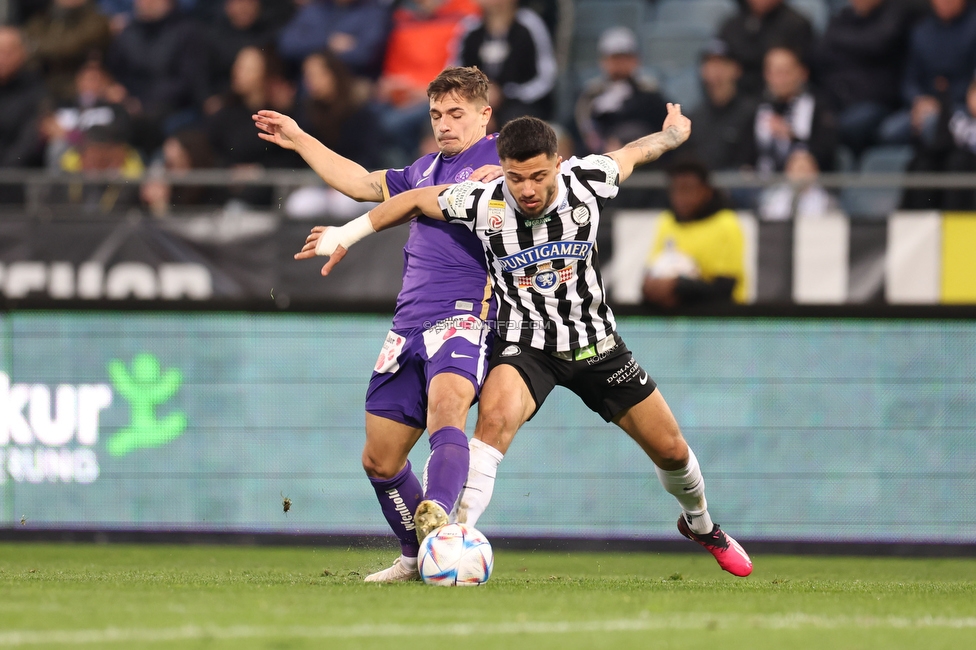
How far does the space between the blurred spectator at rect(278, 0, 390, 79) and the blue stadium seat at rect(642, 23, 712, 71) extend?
2.52 meters

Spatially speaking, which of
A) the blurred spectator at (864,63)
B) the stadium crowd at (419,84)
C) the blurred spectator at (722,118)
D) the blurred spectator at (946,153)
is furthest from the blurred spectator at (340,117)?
the blurred spectator at (946,153)

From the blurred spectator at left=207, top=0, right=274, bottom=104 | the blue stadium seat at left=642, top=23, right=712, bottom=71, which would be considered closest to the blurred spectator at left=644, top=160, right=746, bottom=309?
the blue stadium seat at left=642, top=23, right=712, bottom=71

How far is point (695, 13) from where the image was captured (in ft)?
49.4

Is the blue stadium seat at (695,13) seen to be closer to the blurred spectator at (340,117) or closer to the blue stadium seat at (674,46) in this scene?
the blue stadium seat at (674,46)

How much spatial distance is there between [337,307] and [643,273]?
2.27m

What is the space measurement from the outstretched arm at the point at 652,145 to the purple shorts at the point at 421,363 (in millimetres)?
1010

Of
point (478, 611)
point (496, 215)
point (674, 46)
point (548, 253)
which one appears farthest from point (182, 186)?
point (478, 611)

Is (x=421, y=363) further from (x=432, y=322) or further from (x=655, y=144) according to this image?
(x=655, y=144)

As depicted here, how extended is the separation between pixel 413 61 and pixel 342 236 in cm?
842

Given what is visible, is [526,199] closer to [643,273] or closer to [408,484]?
[408,484]

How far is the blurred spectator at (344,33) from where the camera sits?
47.7 ft

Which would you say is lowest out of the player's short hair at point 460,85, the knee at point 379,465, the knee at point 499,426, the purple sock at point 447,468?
the knee at point 379,465

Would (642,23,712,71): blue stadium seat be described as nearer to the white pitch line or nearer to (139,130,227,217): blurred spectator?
(139,130,227,217): blurred spectator

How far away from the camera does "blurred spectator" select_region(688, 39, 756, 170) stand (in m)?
12.5
